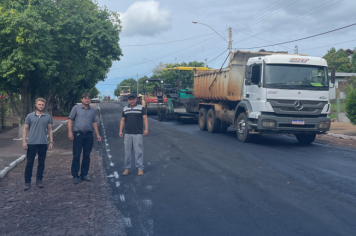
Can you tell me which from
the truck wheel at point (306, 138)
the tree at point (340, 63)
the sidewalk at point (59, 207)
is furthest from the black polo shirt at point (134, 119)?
the tree at point (340, 63)

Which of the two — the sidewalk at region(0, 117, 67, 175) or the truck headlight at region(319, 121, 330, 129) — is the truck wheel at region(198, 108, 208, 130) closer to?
the truck headlight at region(319, 121, 330, 129)

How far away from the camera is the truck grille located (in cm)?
1208

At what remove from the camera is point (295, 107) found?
12.1m

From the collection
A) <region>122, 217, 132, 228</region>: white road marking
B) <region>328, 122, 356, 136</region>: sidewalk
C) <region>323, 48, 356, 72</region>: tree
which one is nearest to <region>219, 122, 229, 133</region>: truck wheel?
<region>328, 122, 356, 136</region>: sidewalk

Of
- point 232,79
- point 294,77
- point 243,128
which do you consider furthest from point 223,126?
point 294,77

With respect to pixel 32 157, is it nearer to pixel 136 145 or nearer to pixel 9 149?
pixel 136 145

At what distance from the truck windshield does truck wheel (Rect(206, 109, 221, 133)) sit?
512 centimetres

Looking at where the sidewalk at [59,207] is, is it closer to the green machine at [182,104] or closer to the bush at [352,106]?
the bush at [352,106]

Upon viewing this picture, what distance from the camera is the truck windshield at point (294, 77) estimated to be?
12133 millimetres

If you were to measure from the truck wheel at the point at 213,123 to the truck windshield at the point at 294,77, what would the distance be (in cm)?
512

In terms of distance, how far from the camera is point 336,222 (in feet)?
16.7

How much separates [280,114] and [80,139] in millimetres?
7186

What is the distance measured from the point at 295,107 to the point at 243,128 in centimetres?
221

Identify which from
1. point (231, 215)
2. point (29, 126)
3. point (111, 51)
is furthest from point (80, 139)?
point (111, 51)
